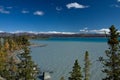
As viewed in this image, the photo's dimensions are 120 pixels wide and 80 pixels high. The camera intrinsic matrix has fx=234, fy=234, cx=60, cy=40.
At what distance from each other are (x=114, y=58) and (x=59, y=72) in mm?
78149

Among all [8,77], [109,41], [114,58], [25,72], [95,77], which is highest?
[109,41]

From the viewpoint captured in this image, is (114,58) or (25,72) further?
(25,72)

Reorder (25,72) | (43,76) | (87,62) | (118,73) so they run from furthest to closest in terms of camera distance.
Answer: (43,76)
(87,62)
(25,72)
(118,73)

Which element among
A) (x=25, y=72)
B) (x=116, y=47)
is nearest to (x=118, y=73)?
(x=116, y=47)

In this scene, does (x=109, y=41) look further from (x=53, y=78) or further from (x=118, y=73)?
(x=53, y=78)

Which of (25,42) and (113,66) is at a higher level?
(25,42)

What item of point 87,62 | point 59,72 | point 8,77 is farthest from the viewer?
point 59,72

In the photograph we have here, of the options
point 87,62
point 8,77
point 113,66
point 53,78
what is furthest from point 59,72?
point 113,66

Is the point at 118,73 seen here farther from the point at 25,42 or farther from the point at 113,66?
the point at 25,42

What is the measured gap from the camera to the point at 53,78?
100 metres

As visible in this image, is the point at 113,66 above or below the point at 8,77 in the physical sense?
above

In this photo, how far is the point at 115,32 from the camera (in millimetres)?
38344

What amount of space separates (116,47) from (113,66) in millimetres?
3102

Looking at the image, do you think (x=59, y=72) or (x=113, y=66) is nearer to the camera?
(x=113, y=66)
